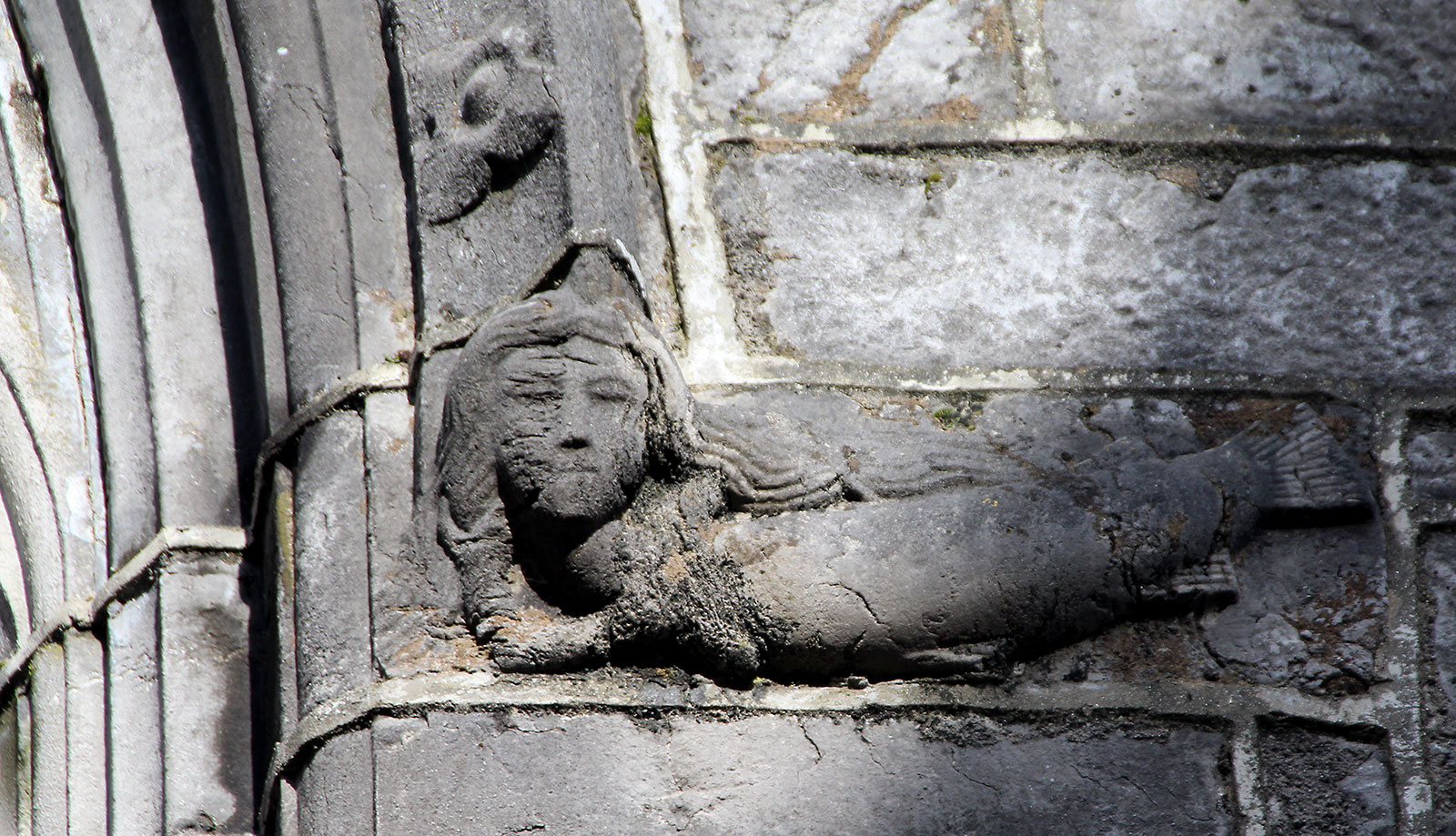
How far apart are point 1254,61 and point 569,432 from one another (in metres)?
1.13

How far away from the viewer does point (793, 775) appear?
142cm

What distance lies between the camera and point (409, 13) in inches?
66.1

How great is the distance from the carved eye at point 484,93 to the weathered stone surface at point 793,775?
683 mm

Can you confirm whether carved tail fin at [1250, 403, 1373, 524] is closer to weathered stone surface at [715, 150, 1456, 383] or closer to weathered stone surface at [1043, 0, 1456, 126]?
weathered stone surface at [715, 150, 1456, 383]

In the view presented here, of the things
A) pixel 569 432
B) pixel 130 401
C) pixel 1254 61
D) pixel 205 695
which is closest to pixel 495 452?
pixel 569 432

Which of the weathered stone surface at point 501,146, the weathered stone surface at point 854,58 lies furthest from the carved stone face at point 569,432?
the weathered stone surface at point 854,58

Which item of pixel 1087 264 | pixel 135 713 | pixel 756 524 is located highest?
pixel 1087 264

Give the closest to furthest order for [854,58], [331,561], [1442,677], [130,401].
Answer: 1. [331,561]
2. [1442,677]
3. [130,401]
4. [854,58]

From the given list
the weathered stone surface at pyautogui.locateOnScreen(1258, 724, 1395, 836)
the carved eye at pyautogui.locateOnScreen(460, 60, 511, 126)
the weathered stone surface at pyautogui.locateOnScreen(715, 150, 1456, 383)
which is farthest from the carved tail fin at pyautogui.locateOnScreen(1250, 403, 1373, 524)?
the carved eye at pyautogui.locateOnScreen(460, 60, 511, 126)

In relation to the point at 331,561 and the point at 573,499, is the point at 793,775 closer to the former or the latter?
the point at 573,499

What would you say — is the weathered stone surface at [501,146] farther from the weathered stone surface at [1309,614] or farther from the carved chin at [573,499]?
the weathered stone surface at [1309,614]

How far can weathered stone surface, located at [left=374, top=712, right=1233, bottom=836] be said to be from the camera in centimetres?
134

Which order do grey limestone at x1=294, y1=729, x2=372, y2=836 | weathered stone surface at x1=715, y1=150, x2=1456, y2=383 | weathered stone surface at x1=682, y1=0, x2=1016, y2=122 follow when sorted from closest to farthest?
grey limestone at x1=294, y1=729, x2=372, y2=836 → weathered stone surface at x1=715, y1=150, x2=1456, y2=383 → weathered stone surface at x1=682, y1=0, x2=1016, y2=122

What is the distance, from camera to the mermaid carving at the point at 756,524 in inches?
55.8
